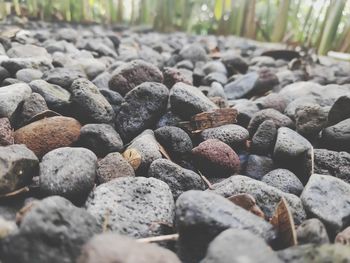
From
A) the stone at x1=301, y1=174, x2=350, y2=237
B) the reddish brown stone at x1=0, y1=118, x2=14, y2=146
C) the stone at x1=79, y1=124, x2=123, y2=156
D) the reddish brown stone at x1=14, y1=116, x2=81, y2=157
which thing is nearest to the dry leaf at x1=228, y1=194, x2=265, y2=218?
the stone at x1=301, y1=174, x2=350, y2=237

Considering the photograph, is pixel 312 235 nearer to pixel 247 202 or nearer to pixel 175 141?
pixel 247 202

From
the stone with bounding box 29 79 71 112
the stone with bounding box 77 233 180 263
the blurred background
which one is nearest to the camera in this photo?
the stone with bounding box 77 233 180 263

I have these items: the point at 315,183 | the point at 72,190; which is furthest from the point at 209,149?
the point at 72,190

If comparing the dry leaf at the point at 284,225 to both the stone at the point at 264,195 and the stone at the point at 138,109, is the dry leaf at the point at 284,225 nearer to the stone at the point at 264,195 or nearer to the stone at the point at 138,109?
the stone at the point at 264,195

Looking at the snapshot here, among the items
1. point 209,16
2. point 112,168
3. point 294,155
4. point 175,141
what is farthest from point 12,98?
point 209,16

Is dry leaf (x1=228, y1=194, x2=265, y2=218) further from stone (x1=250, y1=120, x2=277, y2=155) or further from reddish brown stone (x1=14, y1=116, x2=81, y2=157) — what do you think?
reddish brown stone (x1=14, y1=116, x2=81, y2=157)

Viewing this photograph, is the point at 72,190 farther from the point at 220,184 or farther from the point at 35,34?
the point at 35,34
